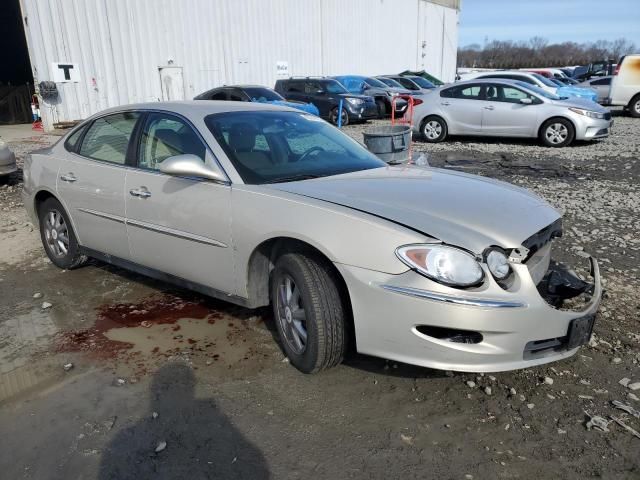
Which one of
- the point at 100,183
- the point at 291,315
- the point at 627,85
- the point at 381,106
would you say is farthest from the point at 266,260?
the point at 627,85

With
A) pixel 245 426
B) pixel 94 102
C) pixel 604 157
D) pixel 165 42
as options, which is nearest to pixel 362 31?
pixel 165 42

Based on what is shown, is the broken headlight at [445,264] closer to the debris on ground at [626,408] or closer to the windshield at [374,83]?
the debris on ground at [626,408]

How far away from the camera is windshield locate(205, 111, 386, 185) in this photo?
11.8 ft

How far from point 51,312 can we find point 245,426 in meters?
2.29

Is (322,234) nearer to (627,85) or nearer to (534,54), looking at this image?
(627,85)

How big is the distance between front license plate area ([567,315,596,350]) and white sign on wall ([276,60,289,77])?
2352 centimetres

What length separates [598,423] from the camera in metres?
2.74

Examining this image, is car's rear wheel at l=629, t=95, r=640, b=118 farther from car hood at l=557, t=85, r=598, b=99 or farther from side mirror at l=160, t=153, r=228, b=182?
side mirror at l=160, t=153, r=228, b=182

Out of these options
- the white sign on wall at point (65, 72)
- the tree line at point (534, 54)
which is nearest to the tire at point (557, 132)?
the white sign on wall at point (65, 72)

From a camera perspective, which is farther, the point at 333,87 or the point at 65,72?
the point at 333,87

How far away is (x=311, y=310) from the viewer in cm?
299

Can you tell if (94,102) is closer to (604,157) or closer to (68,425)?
(604,157)

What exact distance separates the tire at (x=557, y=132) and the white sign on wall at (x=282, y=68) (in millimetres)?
15112

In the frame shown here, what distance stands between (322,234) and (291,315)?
596 millimetres
